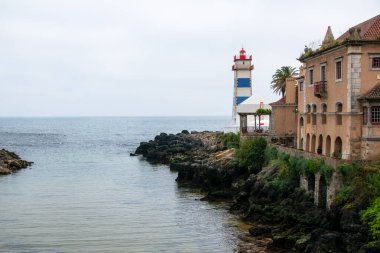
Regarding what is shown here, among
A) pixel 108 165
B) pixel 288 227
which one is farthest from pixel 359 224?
pixel 108 165

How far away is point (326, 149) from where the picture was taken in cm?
3822

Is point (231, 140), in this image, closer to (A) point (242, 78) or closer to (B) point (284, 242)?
(A) point (242, 78)

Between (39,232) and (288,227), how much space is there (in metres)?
14.4

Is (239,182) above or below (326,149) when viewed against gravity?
below

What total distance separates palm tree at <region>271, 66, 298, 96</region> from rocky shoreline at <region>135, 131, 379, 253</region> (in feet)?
43.0

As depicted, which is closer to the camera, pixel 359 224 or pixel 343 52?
pixel 359 224

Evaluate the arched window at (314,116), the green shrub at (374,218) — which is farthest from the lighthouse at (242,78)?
the green shrub at (374,218)

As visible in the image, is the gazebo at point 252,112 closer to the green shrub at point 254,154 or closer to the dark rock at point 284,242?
the green shrub at point 254,154

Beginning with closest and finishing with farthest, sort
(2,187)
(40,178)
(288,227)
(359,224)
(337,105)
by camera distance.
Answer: (359,224) → (288,227) → (337,105) → (2,187) → (40,178)

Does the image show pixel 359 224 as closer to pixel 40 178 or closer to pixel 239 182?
pixel 239 182

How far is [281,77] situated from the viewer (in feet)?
210

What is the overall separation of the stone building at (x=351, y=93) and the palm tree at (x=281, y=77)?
23.7m

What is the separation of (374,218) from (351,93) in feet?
34.0

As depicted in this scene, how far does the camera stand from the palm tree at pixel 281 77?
63.4 m
